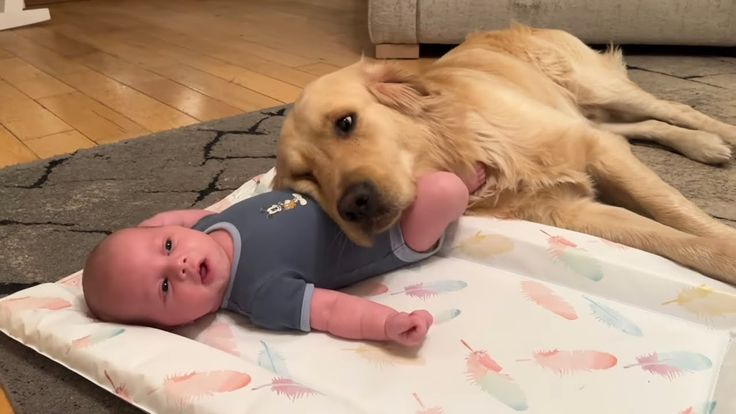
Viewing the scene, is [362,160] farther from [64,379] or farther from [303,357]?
[64,379]

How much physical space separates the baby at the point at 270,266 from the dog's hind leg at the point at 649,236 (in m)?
0.32

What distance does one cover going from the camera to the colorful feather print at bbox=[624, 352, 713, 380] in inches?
47.6

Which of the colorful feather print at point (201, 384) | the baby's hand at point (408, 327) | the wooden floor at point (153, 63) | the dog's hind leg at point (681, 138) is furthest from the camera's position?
the wooden floor at point (153, 63)

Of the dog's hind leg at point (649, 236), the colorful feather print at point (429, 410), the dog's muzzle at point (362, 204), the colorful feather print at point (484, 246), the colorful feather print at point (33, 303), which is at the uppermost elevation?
the dog's muzzle at point (362, 204)

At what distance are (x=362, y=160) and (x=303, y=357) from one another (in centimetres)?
41

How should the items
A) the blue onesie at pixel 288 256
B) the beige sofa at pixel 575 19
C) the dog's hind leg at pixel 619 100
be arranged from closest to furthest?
the blue onesie at pixel 288 256, the dog's hind leg at pixel 619 100, the beige sofa at pixel 575 19

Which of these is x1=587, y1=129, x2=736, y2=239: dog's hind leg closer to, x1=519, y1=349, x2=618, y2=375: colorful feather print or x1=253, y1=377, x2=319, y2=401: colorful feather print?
x1=519, y1=349, x2=618, y2=375: colorful feather print

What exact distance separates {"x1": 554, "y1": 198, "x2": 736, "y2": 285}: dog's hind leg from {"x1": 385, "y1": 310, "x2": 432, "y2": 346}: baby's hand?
1.87 feet

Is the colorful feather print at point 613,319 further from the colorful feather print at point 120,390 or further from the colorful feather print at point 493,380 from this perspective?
the colorful feather print at point 120,390

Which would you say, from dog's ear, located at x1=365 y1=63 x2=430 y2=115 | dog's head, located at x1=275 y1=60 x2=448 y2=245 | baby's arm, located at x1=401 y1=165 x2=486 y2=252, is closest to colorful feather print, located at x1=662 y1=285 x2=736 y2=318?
baby's arm, located at x1=401 y1=165 x2=486 y2=252

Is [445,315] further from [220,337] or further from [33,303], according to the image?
[33,303]

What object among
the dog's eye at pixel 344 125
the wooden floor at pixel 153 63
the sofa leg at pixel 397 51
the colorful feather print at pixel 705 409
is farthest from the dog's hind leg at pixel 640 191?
the sofa leg at pixel 397 51

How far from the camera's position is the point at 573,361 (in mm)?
1242

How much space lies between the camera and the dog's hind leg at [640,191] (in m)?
1.55
